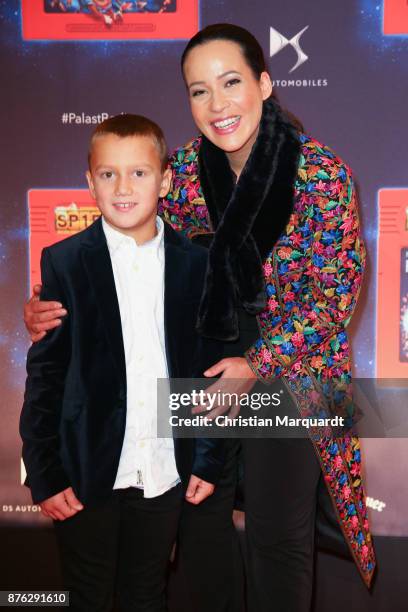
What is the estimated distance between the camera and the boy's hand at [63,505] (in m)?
1.31

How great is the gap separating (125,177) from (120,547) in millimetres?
788

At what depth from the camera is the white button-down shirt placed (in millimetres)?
1332

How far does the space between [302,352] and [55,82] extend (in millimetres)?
1218

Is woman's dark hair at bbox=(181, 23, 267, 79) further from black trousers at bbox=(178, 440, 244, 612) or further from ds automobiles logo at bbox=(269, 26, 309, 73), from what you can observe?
black trousers at bbox=(178, 440, 244, 612)

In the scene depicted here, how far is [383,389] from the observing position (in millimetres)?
2102

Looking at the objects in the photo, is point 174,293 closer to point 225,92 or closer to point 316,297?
point 316,297

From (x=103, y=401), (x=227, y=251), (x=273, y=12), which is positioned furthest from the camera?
(x=273, y=12)

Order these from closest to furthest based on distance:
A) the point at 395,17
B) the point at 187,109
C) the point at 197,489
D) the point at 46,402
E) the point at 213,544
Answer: the point at 46,402 < the point at 197,489 < the point at 213,544 < the point at 395,17 < the point at 187,109

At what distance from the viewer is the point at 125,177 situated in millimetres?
1299

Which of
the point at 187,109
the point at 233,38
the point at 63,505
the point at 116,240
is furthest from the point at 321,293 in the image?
the point at 187,109

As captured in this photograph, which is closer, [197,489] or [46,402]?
[46,402]

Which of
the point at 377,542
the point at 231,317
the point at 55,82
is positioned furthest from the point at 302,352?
the point at 55,82

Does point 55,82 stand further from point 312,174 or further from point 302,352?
point 302,352

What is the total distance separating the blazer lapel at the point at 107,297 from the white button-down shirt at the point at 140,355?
0.03m
